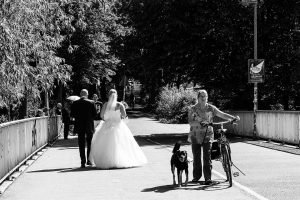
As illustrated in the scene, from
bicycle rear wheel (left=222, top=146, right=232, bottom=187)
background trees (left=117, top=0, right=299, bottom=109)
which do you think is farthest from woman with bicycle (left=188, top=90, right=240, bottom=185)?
background trees (left=117, top=0, right=299, bottom=109)

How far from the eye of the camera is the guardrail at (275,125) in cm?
2191

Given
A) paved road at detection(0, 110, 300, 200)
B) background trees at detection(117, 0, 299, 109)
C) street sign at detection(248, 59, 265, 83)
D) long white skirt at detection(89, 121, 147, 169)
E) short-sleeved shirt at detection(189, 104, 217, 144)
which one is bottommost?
paved road at detection(0, 110, 300, 200)

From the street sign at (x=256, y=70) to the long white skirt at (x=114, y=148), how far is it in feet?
40.2

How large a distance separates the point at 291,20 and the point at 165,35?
6.08 meters

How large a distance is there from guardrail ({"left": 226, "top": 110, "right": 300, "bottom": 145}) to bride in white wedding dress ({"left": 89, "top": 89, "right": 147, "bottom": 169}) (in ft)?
26.4

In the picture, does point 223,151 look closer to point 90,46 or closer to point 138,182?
point 138,182

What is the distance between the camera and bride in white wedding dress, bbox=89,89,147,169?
15.1 m

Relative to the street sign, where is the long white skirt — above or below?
below

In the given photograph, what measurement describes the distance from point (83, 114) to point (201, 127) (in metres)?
4.63

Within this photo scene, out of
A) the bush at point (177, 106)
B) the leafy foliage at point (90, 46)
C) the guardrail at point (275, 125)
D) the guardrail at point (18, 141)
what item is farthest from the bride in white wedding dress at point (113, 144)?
the bush at point (177, 106)

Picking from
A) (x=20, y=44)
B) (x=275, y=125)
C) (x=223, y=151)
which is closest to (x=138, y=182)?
(x=223, y=151)

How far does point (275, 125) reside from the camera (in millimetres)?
24219

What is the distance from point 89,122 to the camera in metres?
15.7

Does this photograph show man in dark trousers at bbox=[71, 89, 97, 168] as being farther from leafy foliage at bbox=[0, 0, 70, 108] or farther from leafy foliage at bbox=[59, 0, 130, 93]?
leafy foliage at bbox=[59, 0, 130, 93]
